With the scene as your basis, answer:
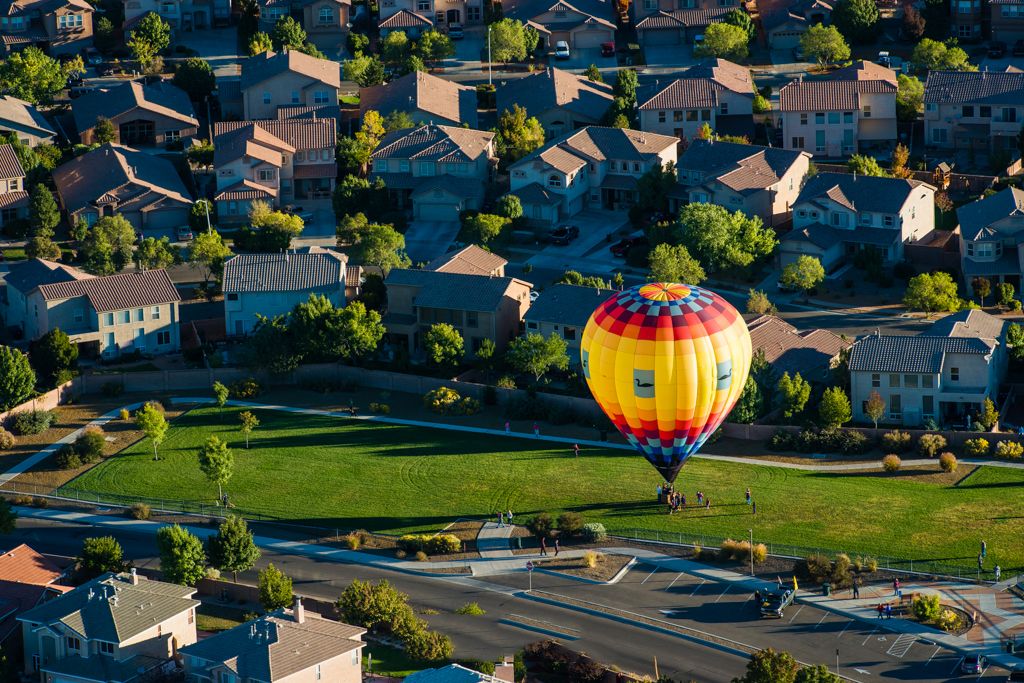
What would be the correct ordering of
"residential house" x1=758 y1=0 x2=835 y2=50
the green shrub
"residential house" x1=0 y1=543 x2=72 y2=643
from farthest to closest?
"residential house" x1=758 y1=0 x2=835 y2=50 → the green shrub → "residential house" x1=0 y1=543 x2=72 y2=643

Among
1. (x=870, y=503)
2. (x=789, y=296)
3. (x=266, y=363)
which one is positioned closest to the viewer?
(x=870, y=503)

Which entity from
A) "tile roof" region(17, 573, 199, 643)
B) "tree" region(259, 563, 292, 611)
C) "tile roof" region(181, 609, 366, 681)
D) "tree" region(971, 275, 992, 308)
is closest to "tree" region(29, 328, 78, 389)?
"tile roof" region(17, 573, 199, 643)

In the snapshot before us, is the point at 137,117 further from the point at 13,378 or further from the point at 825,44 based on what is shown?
the point at 825,44

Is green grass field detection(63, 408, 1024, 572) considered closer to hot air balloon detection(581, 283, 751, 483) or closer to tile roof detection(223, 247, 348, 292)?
hot air balloon detection(581, 283, 751, 483)

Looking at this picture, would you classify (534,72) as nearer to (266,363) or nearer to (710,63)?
(710,63)

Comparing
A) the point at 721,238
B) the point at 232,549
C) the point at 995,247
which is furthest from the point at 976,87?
the point at 232,549

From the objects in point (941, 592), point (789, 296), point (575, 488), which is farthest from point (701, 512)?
point (789, 296)
